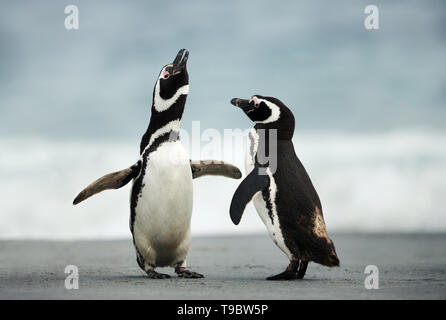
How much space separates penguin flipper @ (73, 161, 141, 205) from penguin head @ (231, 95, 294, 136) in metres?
1.19

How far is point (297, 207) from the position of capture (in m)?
5.79

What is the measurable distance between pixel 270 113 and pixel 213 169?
3.31ft

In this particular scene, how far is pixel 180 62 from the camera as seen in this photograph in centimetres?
617

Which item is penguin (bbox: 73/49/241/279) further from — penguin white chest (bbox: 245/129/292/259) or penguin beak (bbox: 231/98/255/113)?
penguin white chest (bbox: 245/129/292/259)

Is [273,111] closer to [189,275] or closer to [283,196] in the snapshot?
[283,196]

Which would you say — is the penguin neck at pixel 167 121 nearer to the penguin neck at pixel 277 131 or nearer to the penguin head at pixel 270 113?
the penguin head at pixel 270 113

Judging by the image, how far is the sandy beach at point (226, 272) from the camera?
4.89 meters

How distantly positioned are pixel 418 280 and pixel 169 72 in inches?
115

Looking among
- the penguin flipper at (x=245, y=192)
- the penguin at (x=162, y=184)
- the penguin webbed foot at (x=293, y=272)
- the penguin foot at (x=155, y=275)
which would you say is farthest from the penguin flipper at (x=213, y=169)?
→ the penguin webbed foot at (x=293, y=272)

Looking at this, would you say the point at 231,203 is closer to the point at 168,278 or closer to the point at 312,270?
the point at 168,278

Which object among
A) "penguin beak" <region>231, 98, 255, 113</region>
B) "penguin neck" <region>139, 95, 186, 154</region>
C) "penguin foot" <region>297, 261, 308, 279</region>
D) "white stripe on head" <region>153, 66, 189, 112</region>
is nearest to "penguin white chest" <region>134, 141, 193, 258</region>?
"penguin neck" <region>139, 95, 186, 154</region>

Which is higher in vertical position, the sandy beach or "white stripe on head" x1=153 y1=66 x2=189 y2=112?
"white stripe on head" x1=153 y1=66 x2=189 y2=112

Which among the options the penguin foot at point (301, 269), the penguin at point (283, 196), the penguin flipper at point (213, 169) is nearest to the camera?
the penguin at point (283, 196)

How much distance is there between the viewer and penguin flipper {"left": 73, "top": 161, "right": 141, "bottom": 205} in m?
6.21
